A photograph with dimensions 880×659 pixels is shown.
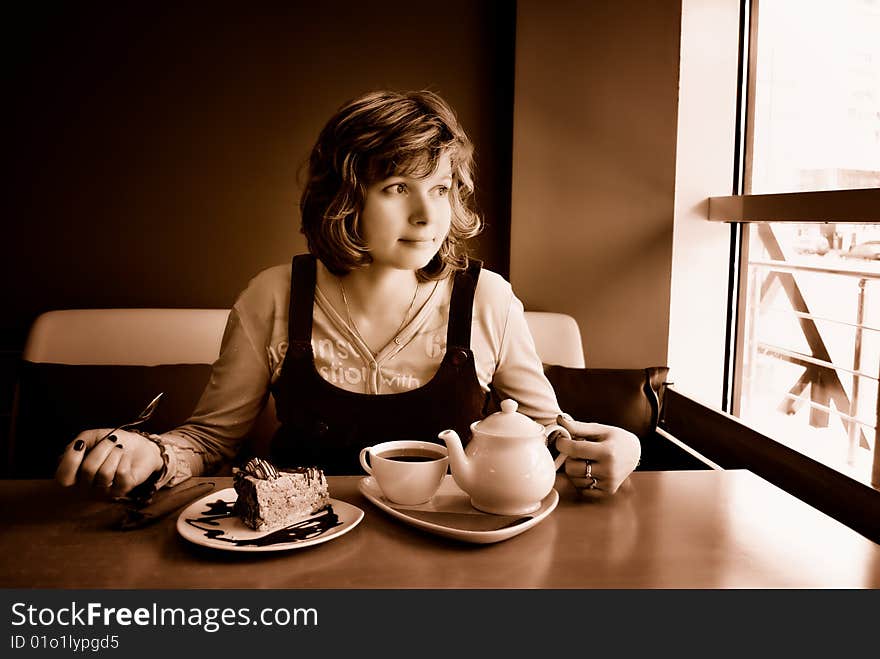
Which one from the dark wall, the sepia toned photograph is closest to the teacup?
the sepia toned photograph

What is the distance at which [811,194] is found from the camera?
2.04 metres

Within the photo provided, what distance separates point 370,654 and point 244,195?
83.8 inches

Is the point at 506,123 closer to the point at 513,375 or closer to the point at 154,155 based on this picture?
the point at 154,155

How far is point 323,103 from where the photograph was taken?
262 cm

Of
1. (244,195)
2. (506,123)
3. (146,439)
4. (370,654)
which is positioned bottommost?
(370,654)

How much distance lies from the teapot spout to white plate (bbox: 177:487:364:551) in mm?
137

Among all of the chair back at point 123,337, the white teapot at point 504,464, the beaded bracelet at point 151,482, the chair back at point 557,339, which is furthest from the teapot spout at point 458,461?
the chair back at point 123,337

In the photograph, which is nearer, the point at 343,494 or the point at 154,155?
the point at 343,494

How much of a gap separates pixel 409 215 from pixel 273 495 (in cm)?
58

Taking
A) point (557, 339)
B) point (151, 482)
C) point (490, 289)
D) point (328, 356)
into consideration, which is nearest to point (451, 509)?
point (151, 482)

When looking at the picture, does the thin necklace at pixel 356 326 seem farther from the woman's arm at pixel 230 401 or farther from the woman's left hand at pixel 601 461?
the woman's left hand at pixel 601 461

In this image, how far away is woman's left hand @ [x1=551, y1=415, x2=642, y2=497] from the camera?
1.09m

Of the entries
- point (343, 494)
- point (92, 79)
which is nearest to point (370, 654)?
point (343, 494)

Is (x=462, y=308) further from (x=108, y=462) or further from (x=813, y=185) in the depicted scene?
(x=813, y=185)
